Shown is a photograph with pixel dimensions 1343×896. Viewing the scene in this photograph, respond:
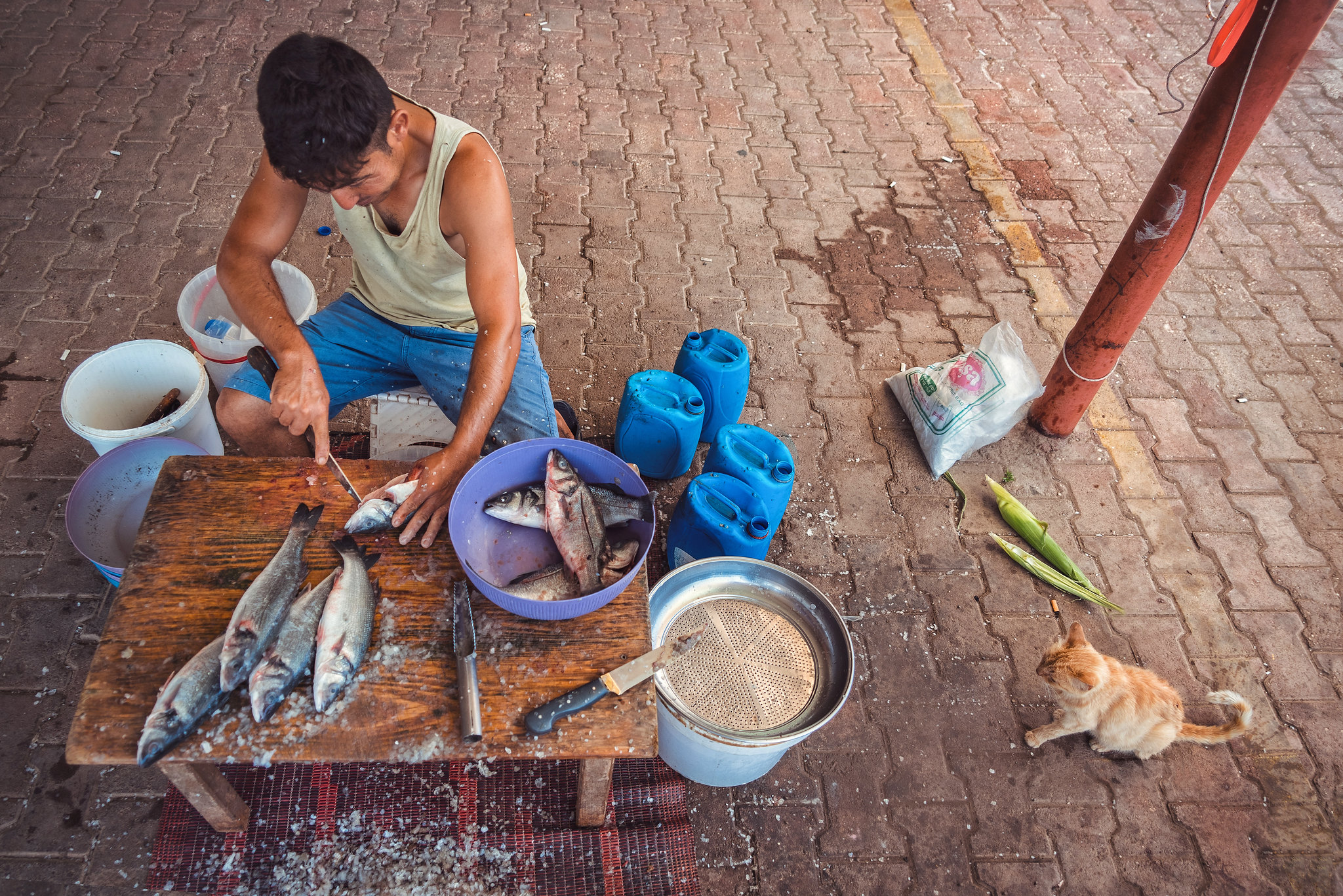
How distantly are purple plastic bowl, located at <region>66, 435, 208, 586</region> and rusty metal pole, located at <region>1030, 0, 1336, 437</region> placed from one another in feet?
14.3

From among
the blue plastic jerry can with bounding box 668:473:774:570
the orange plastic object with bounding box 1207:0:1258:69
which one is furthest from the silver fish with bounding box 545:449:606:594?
the orange plastic object with bounding box 1207:0:1258:69

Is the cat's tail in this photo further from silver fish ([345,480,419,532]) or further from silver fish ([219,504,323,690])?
silver fish ([219,504,323,690])

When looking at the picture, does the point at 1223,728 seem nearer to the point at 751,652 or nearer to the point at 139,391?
the point at 751,652

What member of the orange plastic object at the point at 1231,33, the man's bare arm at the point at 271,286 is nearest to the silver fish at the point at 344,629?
the man's bare arm at the point at 271,286

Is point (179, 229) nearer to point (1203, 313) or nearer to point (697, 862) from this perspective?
point (697, 862)

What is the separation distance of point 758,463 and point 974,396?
1.40 metres

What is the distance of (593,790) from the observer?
252cm

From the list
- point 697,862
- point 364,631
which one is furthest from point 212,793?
point 697,862

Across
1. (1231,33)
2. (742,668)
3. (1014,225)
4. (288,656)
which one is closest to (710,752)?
(742,668)

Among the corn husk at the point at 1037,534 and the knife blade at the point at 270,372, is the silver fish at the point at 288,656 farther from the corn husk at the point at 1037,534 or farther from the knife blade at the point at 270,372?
the corn husk at the point at 1037,534

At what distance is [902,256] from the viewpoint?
5234 millimetres

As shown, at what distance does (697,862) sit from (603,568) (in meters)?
1.32

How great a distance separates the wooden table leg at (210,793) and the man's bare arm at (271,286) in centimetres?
110

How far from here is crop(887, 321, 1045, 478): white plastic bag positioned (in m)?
3.90
